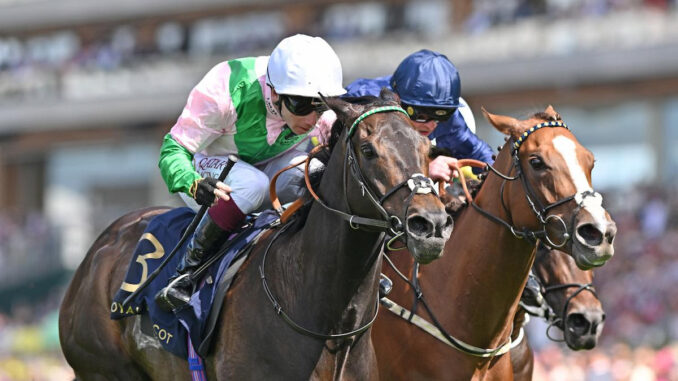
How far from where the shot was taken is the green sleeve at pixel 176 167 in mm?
4914

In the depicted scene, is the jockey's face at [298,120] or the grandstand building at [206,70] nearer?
the jockey's face at [298,120]

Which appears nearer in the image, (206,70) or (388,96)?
(388,96)

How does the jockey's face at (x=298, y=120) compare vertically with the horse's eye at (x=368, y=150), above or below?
below

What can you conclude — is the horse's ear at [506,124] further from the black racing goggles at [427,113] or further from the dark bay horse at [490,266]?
the black racing goggles at [427,113]

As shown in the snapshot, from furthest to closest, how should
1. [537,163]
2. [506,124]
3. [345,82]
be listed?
[345,82], [506,124], [537,163]

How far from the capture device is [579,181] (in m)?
4.89

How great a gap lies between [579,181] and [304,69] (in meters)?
1.23

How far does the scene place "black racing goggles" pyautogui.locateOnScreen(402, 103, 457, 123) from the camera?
5.64 meters

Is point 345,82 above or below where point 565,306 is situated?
below

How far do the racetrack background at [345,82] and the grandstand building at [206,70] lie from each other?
4 cm

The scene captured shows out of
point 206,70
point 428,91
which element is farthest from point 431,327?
point 206,70

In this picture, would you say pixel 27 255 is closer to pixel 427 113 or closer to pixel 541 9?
pixel 541 9

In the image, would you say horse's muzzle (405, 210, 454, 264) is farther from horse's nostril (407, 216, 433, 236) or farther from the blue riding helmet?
the blue riding helmet

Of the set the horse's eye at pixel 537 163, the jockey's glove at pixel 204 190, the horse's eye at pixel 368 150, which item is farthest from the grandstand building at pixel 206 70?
the horse's eye at pixel 368 150
